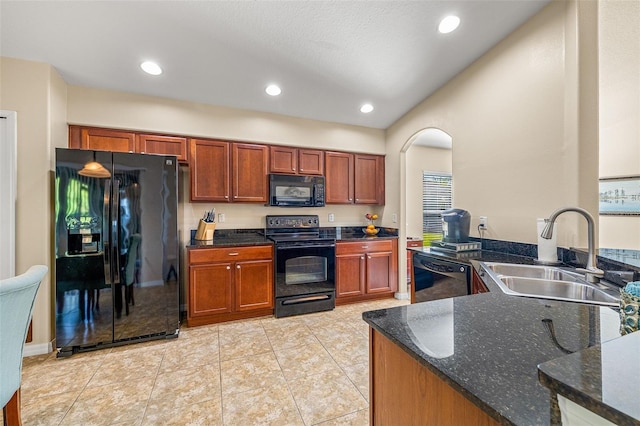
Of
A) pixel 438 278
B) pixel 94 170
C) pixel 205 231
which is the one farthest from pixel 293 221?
pixel 94 170

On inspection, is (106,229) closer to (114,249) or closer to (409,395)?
(114,249)

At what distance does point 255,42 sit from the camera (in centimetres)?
231

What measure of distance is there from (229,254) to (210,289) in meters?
0.43

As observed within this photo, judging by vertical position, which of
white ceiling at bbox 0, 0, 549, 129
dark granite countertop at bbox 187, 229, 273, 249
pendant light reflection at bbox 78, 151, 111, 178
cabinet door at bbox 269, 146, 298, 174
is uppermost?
white ceiling at bbox 0, 0, 549, 129

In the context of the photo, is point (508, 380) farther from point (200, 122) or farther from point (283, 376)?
point (200, 122)

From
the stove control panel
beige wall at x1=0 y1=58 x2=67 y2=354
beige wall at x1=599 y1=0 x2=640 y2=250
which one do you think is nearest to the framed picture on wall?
beige wall at x1=599 y1=0 x2=640 y2=250

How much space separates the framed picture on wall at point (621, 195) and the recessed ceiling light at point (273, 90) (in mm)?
3836

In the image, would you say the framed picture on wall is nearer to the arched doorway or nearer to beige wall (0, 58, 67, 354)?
the arched doorway

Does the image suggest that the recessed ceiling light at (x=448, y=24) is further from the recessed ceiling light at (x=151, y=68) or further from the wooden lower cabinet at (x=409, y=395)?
the recessed ceiling light at (x=151, y=68)

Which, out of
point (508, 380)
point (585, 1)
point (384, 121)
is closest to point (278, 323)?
point (508, 380)

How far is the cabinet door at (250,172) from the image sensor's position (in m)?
3.36

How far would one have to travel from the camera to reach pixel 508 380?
593 millimetres

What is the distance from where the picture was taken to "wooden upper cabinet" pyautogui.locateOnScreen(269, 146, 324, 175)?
3.57m

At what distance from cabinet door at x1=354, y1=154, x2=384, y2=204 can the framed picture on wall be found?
256cm
